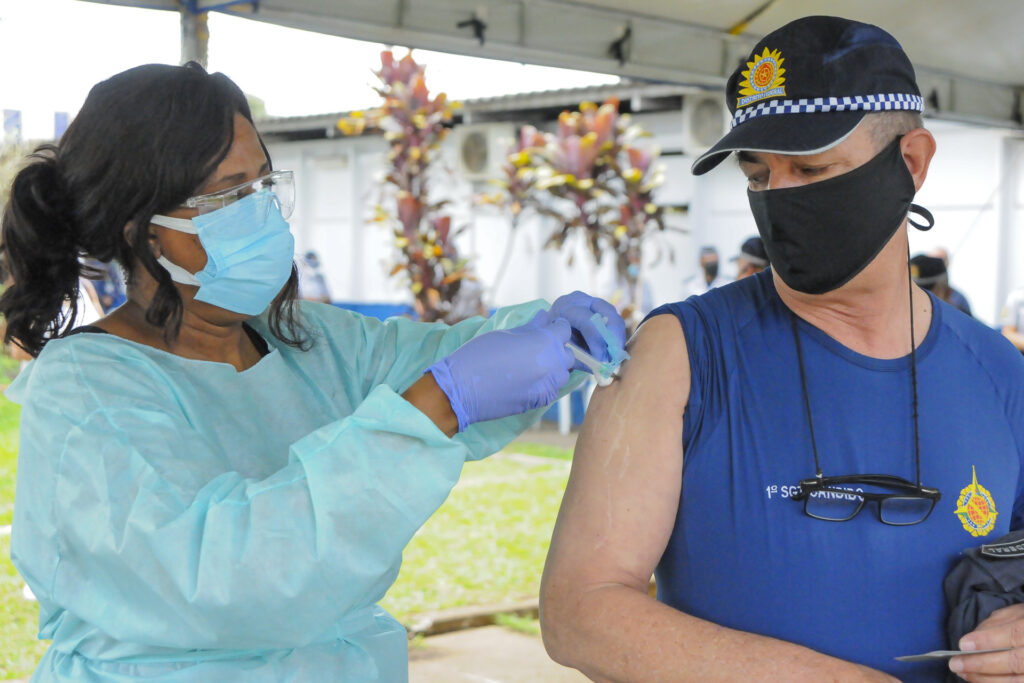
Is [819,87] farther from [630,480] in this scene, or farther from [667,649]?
[667,649]

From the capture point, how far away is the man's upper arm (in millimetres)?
1396

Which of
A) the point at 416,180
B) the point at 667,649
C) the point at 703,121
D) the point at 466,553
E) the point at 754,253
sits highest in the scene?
the point at 703,121

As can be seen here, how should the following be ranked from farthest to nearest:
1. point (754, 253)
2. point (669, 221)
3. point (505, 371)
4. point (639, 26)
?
point (669, 221)
point (754, 253)
point (639, 26)
point (505, 371)

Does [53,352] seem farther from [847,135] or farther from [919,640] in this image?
[919,640]

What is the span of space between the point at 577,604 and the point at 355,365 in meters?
0.69

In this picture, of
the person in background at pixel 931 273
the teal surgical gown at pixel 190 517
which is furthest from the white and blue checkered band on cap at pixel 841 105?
the person in background at pixel 931 273

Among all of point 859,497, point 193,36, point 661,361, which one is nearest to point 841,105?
point 661,361

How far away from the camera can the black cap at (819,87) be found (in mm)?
1399

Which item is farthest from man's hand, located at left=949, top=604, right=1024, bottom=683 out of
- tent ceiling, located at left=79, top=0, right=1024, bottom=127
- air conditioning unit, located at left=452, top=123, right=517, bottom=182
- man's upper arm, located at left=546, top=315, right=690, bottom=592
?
air conditioning unit, located at left=452, top=123, right=517, bottom=182

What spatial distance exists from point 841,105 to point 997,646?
76 centimetres

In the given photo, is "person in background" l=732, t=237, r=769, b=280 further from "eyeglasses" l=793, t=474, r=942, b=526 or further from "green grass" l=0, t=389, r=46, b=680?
"eyeglasses" l=793, t=474, r=942, b=526

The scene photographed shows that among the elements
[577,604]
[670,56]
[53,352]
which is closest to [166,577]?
[53,352]

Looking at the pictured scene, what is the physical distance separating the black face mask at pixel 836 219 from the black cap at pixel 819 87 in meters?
0.08

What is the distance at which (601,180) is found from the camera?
30.5 ft
